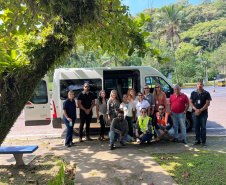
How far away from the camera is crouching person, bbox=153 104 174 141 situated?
6.25 meters

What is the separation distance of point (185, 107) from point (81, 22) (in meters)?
4.22

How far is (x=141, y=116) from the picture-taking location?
6.16m

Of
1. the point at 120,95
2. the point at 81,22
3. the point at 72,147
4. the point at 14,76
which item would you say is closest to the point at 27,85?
the point at 14,76

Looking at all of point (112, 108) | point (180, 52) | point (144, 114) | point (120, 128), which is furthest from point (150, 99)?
point (180, 52)

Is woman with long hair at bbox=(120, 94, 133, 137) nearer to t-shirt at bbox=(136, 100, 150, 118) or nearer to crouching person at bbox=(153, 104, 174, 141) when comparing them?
t-shirt at bbox=(136, 100, 150, 118)

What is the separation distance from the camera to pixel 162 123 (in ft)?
20.8

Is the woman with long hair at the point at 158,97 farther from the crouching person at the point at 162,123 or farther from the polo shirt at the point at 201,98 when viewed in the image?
the polo shirt at the point at 201,98

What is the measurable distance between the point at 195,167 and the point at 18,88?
12.7ft

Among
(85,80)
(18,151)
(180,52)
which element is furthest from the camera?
(180,52)

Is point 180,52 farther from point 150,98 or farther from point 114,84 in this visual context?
point 150,98

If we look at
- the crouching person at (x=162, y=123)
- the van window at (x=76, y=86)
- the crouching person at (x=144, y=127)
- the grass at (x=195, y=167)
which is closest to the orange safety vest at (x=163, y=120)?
the crouching person at (x=162, y=123)

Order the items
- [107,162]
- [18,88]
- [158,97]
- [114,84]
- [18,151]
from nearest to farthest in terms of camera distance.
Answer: [18,88]
[18,151]
[107,162]
[158,97]
[114,84]

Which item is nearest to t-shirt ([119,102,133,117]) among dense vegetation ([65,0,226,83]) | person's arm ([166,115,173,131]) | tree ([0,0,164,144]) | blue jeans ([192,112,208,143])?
person's arm ([166,115,173,131])

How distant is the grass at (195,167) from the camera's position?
3998 mm
